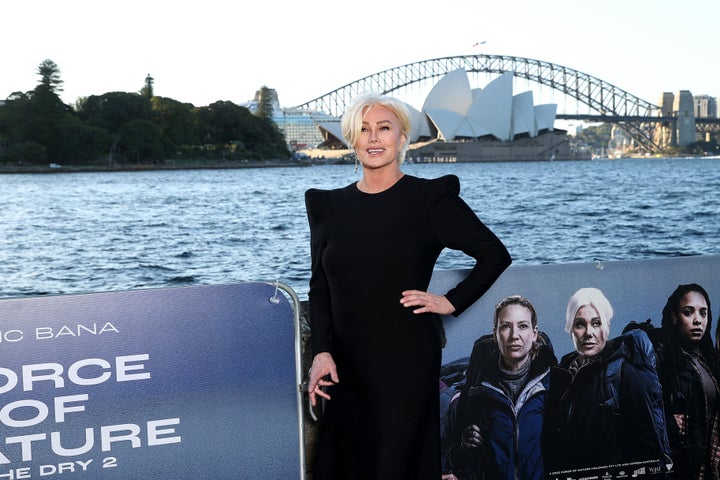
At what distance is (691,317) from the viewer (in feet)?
8.21

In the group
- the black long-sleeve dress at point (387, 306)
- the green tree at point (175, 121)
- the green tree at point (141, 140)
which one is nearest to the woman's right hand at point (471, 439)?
the black long-sleeve dress at point (387, 306)

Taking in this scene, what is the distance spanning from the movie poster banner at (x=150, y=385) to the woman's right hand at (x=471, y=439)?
1.39ft

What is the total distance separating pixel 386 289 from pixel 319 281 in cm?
17

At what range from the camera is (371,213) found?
193 centimetres

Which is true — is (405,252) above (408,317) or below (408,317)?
above

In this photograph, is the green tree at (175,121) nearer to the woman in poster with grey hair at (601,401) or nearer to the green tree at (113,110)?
the green tree at (113,110)

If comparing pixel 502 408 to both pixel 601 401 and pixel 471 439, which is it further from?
pixel 601 401

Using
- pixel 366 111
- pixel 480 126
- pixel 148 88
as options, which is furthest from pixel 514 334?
pixel 148 88

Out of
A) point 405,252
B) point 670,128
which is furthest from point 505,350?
point 670,128

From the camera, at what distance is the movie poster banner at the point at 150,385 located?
1954 mm

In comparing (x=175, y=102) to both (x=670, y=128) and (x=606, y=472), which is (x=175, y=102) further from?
(x=606, y=472)

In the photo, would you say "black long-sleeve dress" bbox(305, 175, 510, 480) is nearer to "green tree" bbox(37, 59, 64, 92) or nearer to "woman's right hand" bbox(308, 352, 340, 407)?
"woman's right hand" bbox(308, 352, 340, 407)

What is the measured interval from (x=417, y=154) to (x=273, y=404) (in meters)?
71.8

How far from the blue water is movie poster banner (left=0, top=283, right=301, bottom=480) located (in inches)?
307
